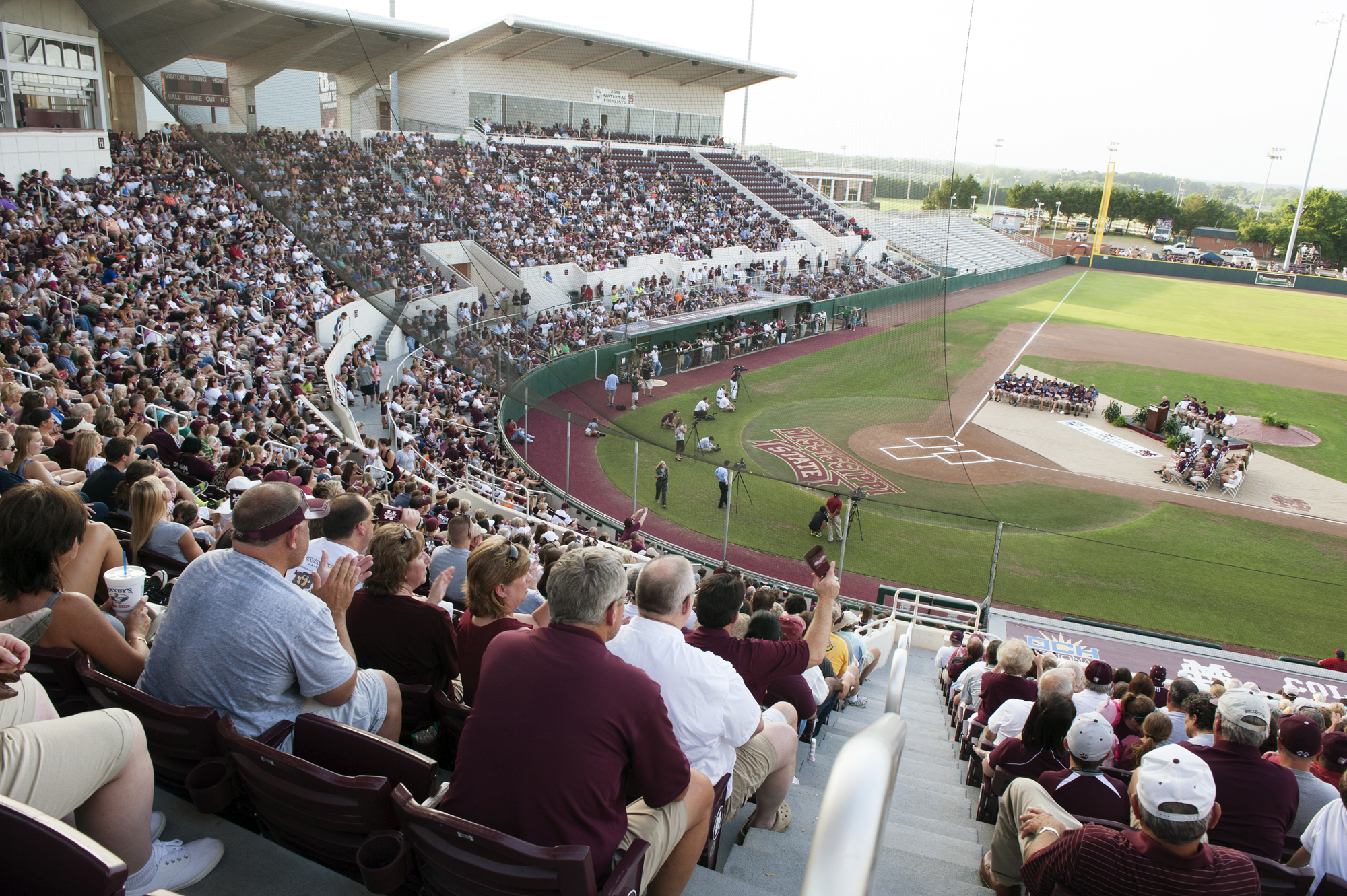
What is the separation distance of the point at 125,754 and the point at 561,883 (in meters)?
1.11

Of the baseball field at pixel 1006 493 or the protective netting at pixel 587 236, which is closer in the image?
the protective netting at pixel 587 236

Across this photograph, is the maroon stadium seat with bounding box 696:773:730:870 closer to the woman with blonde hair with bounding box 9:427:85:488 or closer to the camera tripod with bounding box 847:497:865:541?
the woman with blonde hair with bounding box 9:427:85:488

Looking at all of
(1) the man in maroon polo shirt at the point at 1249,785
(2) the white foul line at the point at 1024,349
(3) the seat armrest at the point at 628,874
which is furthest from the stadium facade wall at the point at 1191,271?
(3) the seat armrest at the point at 628,874

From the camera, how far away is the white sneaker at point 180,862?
2160 millimetres

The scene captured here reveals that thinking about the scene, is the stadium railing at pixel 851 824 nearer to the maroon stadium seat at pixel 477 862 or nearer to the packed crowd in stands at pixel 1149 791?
the maroon stadium seat at pixel 477 862

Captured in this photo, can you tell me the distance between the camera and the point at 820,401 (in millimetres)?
6512

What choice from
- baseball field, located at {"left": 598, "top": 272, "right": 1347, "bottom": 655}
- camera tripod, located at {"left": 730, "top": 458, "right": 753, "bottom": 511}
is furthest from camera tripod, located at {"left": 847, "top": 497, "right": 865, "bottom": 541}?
camera tripod, located at {"left": 730, "top": 458, "right": 753, "bottom": 511}

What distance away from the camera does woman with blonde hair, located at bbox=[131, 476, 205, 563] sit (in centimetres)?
432

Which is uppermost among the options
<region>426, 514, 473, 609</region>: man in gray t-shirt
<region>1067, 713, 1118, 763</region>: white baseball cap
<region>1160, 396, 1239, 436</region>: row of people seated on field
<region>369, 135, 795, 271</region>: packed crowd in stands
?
<region>369, 135, 795, 271</region>: packed crowd in stands

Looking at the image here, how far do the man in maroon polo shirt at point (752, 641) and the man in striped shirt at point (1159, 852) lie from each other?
989 millimetres

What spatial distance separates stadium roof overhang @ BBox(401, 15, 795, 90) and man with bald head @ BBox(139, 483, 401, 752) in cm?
412

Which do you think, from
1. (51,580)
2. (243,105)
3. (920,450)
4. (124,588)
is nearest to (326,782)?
(51,580)

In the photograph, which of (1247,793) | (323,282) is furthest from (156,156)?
(1247,793)

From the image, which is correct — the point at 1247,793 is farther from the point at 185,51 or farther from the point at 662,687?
the point at 185,51
